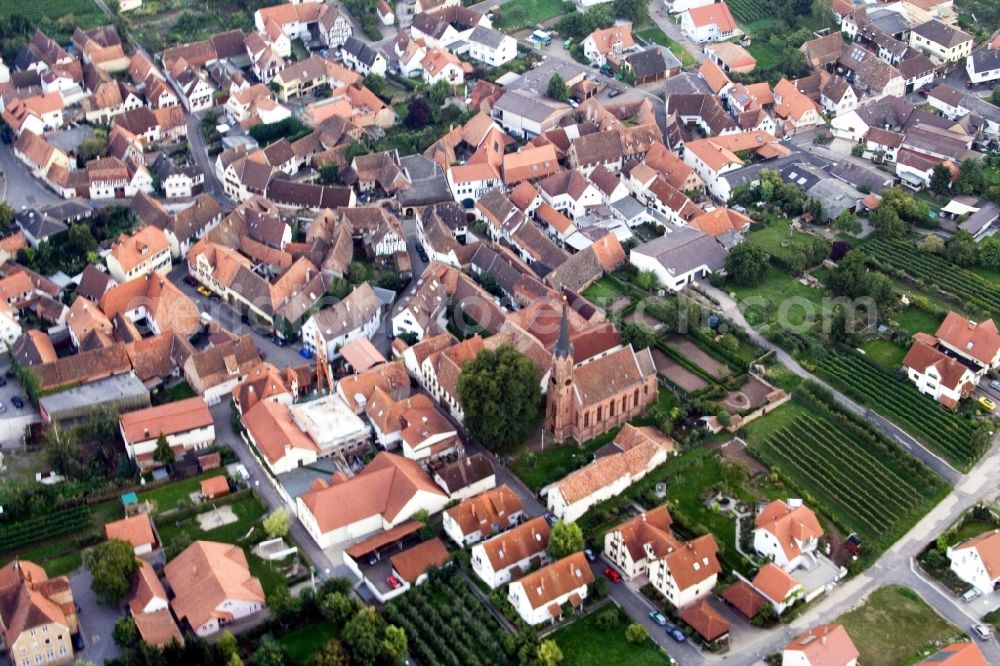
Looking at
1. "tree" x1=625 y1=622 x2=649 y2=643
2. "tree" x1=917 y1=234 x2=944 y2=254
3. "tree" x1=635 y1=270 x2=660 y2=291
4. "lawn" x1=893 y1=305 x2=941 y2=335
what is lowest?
"lawn" x1=893 y1=305 x2=941 y2=335

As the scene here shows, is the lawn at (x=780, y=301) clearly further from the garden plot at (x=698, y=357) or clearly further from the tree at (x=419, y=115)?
the tree at (x=419, y=115)

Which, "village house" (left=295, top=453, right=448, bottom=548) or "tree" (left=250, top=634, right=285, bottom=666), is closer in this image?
"tree" (left=250, top=634, right=285, bottom=666)

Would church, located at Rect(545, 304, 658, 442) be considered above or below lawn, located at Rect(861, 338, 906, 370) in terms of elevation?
above

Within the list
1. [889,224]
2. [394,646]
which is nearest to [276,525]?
[394,646]

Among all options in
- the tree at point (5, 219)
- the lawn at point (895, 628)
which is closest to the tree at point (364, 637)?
the lawn at point (895, 628)

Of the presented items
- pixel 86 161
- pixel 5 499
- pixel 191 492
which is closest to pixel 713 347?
pixel 191 492

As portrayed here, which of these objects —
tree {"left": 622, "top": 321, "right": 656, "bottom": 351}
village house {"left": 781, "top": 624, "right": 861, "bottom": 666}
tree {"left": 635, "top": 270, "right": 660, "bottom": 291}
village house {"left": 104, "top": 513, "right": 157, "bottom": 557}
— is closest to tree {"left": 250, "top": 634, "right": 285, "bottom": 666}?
village house {"left": 104, "top": 513, "right": 157, "bottom": 557}

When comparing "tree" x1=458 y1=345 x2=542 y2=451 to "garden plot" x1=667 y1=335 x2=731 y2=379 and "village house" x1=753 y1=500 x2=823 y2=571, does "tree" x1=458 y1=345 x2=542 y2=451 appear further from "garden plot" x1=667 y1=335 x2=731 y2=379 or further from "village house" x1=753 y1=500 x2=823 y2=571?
"village house" x1=753 y1=500 x2=823 y2=571

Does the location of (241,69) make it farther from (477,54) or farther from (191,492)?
(191,492)
